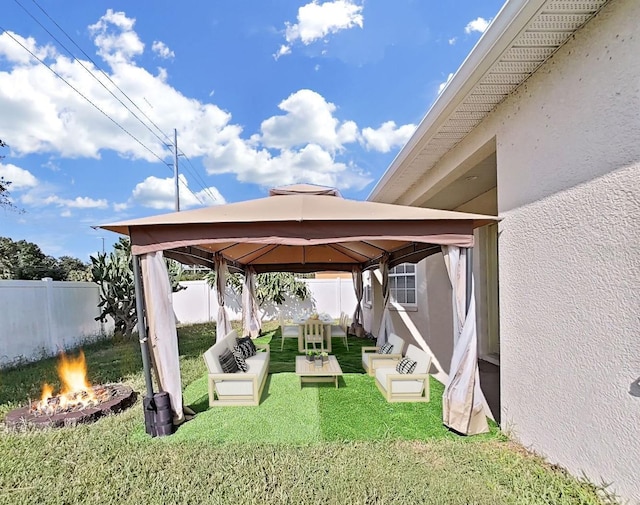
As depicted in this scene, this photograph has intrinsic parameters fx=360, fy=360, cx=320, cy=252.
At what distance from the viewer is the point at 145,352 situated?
4.71 meters

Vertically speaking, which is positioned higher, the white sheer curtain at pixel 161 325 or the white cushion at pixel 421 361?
the white sheer curtain at pixel 161 325

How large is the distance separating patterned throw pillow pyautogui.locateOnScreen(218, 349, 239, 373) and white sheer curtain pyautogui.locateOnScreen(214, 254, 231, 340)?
56.8 inches

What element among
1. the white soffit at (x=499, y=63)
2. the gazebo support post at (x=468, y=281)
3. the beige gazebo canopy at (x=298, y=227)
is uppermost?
the white soffit at (x=499, y=63)

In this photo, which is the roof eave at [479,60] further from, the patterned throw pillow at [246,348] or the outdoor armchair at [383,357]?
the patterned throw pillow at [246,348]

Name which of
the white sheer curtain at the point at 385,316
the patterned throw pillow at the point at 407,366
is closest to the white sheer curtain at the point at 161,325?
the patterned throw pillow at the point at 407,366

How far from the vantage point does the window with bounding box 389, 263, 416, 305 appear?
33.1 feet

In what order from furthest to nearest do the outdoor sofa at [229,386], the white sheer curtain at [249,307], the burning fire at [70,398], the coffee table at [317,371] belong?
the white sheer curtain at [249,307], the coffee table at [317,371], the outdoor sofa at [229,386], the burning fire at [70,398]

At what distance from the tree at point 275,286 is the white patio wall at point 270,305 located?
299 mm

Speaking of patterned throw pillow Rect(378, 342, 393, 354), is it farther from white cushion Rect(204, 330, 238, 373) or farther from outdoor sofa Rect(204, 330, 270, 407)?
white cushion Rect(204, 330, 238, 373)

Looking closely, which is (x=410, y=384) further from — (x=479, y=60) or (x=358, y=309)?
(x=358, y=309)

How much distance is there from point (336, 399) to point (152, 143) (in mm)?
17871

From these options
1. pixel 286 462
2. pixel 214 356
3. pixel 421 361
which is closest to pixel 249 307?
pixel 214 356

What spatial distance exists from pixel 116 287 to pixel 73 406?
21.9 ft

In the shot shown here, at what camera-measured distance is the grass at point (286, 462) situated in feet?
10.5
